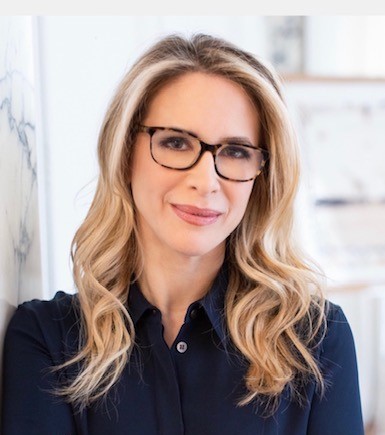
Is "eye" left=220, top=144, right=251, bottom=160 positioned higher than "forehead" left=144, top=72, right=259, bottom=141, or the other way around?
"forehead" left=144, top=72, right=259, bottom=141

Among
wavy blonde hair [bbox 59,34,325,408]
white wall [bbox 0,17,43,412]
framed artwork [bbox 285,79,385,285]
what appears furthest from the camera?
framed artwork [bbox 285,79,385,285]

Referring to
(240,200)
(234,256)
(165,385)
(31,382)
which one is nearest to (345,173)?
(234,256)

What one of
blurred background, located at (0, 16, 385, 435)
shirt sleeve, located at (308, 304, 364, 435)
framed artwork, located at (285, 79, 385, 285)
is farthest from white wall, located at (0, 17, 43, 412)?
framed artwork, located at (285, 79, 385, 285)

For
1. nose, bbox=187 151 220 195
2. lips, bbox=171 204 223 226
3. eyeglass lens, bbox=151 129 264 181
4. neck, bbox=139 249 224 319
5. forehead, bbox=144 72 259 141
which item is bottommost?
neck, bbox=139 249 224 319

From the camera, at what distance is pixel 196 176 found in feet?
4.01

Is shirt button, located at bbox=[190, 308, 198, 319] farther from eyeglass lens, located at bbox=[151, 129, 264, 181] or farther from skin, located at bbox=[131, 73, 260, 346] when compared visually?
eyeglass lens, located at bbox=[151, 129, 264, 181]

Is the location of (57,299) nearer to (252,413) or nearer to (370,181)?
(252,413)

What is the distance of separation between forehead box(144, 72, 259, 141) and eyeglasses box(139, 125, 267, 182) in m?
0.02

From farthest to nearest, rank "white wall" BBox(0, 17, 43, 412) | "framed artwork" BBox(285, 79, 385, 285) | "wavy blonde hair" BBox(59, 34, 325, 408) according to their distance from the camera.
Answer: "framed artwork" BBox(285, 79, 385, 285) < "wavy blonde hair" BBox(59, 34, 325, 408) < "white wall" BBox(0, 17, 43, 412)

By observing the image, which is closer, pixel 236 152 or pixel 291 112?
pixel 236 152

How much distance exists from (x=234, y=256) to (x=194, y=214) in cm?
20

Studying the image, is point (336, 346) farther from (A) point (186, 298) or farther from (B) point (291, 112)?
(B) point (291, 112)

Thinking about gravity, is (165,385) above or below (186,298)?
below

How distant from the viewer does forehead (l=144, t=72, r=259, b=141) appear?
123cm
